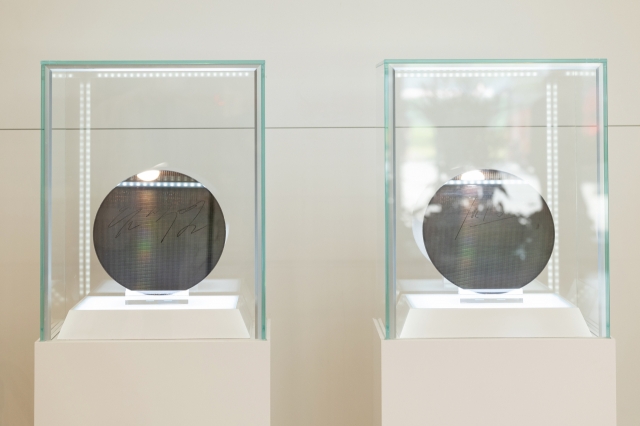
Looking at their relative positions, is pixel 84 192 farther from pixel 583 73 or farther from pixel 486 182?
pixel 583 73

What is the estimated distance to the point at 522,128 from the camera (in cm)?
111

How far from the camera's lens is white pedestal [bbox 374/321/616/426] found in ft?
3.50

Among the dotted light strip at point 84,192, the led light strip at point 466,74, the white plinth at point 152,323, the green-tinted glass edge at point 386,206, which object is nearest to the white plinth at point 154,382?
the white plinth at point 152,323

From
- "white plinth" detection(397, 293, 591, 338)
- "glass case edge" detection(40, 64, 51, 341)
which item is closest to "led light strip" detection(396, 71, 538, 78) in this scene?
"white plinth" detection(397, 293, 591, 338)

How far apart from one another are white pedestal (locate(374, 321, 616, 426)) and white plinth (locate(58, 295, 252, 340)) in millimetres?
327

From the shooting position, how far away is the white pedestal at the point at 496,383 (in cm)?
107

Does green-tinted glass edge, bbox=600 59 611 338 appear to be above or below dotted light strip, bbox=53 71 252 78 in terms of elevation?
below

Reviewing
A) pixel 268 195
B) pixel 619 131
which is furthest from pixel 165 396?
pixel 619 131

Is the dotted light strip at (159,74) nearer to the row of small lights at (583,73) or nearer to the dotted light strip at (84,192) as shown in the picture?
the dotted light strip at (84,192)

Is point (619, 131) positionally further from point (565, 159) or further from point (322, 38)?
point (322, 38)

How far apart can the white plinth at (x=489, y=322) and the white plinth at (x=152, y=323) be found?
0.35m

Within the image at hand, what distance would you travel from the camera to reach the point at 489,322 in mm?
1101

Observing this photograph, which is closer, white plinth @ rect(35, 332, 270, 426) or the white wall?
white plinth @ rect(35, 332, 270, 426)

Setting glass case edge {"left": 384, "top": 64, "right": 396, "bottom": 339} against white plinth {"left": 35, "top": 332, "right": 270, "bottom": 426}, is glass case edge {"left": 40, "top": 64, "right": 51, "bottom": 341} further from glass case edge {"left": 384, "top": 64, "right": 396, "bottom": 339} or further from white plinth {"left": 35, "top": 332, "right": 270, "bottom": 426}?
glass case edge {"left": 384, "top": 64, "right": 396, "bottom": 339}
